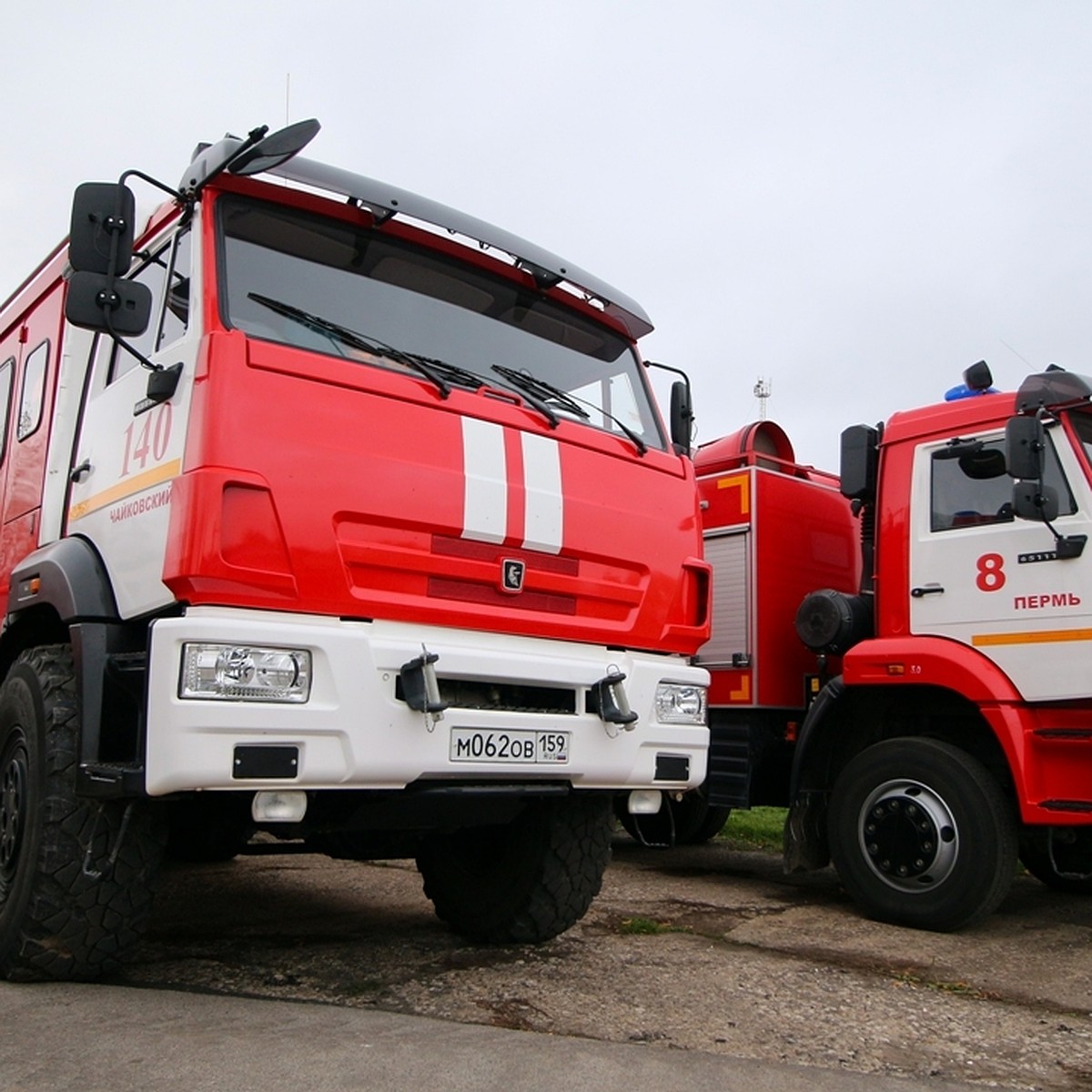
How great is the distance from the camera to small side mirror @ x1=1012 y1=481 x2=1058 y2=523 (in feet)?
18.3

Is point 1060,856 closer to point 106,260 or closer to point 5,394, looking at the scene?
point 106,260

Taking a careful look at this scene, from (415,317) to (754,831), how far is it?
6.94 meters

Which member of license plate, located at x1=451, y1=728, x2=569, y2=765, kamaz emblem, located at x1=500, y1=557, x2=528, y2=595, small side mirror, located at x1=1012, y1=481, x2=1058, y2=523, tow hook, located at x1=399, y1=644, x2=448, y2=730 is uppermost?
small side mirror, located at x1=1012, y1=481, x2=1058, y2=523

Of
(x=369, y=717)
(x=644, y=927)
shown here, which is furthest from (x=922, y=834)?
(x=369, y=717)

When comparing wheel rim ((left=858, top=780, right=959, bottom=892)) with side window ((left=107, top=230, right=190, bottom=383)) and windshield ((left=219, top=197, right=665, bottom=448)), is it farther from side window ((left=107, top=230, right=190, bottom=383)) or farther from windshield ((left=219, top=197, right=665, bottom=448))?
side window ((left=107, top=230, right=190, bottom=383))

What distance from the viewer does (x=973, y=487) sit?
6180 mm

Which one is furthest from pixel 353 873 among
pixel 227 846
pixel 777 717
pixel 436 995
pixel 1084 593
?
pixel 1084 593

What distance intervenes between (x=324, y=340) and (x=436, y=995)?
2.24 metres

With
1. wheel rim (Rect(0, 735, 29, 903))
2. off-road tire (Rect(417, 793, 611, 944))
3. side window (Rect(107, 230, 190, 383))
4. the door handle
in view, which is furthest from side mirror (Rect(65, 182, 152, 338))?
the door handle

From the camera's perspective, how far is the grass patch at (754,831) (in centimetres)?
945

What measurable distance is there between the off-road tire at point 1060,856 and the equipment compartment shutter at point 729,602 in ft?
6.40

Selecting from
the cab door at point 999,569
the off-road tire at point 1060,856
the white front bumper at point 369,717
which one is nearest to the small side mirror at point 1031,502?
the cab door at point 999,569

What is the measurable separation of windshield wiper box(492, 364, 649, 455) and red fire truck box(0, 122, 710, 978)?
19mm

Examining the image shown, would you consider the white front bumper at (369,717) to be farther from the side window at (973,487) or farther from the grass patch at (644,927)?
the side window at (973,487)
